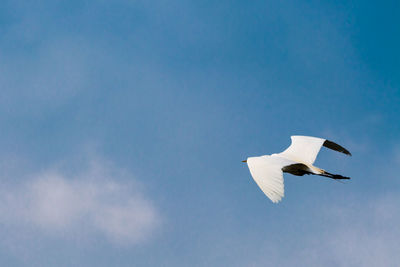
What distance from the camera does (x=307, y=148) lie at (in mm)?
21438

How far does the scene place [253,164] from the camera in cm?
1667

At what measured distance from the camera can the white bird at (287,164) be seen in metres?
14.6

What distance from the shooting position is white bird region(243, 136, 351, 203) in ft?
48.0

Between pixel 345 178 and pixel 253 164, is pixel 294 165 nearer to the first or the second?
pixel 345 178

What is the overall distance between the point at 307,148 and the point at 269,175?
22.2 ft

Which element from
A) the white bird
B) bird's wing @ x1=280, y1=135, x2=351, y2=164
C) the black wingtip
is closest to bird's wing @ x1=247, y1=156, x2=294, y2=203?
the white bird

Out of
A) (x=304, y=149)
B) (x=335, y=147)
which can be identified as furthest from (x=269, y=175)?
(x=335, y=147)

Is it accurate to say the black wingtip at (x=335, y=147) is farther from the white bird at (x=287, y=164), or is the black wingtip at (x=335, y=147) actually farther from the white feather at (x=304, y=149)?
the white feather at (x=304, y=149)

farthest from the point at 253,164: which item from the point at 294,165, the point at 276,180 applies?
the point at 294,165

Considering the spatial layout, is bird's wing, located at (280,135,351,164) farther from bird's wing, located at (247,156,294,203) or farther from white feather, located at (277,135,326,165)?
bird's wing, located at (247,156,294,203)

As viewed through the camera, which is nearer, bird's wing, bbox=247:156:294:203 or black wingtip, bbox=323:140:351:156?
bird's wing, bbox=247:156:294:203

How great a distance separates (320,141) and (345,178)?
242cm

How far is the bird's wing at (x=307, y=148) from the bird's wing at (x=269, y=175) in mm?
3650

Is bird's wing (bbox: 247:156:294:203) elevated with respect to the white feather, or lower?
lower
